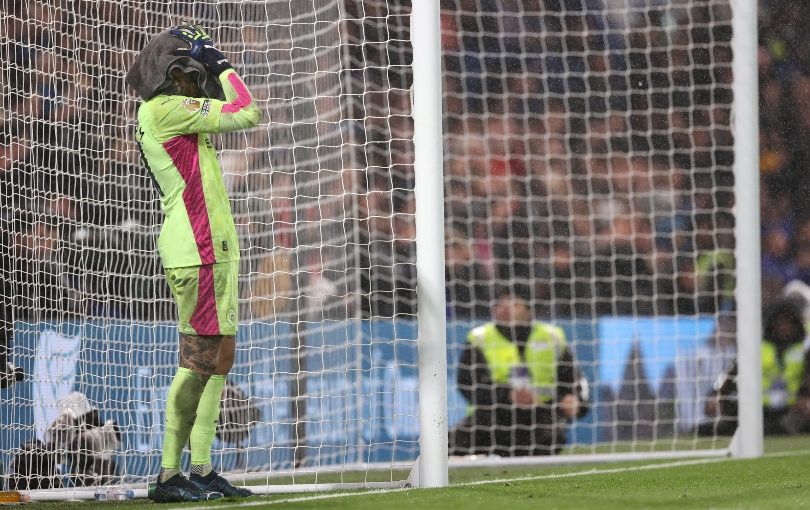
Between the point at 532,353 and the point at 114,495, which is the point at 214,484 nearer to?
the point at 114,495

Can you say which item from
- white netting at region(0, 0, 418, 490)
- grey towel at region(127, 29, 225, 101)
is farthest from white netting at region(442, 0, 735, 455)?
grey towel at region(127, 29, 225, 101)

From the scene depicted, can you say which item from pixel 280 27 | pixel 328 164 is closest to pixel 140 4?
pixel 280 27

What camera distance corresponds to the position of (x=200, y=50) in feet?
13.8

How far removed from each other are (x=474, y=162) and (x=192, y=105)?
186 inches

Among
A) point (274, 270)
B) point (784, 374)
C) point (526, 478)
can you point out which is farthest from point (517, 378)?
point (784, 374)

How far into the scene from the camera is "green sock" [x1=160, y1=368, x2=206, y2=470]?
4.08 m

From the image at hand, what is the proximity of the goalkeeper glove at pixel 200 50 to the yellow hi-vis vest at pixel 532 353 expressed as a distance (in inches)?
139

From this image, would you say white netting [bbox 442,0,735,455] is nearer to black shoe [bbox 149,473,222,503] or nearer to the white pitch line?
the white pitch line

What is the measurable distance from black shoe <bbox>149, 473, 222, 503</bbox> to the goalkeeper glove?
134 centimetres

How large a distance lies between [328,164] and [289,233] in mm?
394

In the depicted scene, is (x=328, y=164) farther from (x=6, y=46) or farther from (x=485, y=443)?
(x=485, y=443)

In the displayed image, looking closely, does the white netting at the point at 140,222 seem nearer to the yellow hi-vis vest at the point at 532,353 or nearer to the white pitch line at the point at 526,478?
the white pitch line at the point at 526,478

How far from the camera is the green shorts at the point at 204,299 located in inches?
161

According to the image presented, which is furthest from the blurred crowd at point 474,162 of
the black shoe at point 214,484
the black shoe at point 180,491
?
the black shoe at point 180,491
